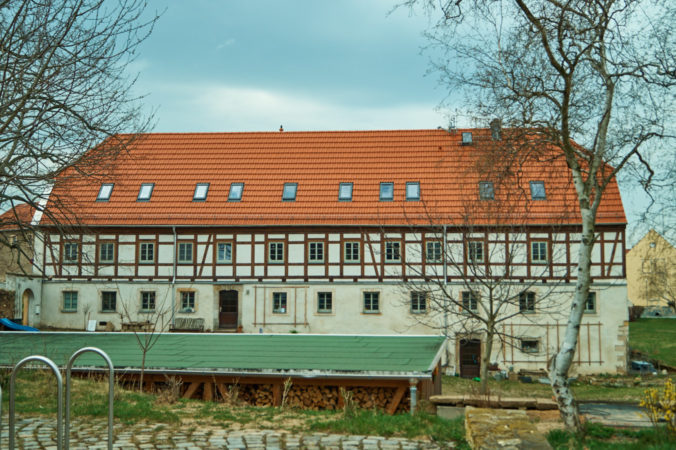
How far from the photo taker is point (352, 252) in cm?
2819

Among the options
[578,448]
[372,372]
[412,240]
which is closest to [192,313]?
[412,240]

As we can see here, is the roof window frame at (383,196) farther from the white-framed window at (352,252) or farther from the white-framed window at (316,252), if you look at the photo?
the white-framed window at (316,252)

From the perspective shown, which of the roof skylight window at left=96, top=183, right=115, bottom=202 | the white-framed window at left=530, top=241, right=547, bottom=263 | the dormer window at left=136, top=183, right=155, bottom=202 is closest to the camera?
the white-framed window at left=530, top=241, right=547, bottom=263

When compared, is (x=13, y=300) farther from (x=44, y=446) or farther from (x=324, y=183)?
(x=44, y=446)

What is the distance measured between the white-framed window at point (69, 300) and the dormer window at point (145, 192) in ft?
15.0

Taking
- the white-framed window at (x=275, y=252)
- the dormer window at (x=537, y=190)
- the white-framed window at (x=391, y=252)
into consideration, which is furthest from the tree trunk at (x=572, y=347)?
the white-framed window at (x=275, y=252)

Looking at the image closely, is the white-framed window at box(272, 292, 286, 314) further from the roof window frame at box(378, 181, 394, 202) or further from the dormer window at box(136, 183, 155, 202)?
the dormer window at box(136, 183, 155, 202)

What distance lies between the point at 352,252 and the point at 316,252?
4.64 feet

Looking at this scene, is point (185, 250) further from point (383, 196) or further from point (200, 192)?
point (383, 196)

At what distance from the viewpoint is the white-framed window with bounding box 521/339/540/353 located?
2744cm

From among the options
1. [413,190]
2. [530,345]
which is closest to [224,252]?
[413,190]

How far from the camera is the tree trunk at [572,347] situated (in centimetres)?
964

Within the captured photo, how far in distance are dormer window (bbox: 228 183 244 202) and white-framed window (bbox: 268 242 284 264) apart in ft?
7.92

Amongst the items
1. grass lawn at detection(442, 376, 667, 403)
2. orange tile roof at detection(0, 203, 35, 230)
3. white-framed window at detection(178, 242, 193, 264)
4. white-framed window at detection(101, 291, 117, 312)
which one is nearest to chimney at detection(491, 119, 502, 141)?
orange tile roof at detection(0, 203, 35, 230)
